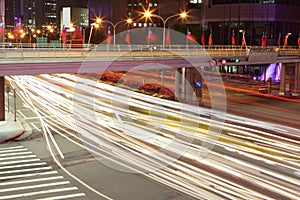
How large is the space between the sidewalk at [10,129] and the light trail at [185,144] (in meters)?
2.03

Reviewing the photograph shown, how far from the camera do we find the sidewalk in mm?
27078

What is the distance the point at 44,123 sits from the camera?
31.8 m

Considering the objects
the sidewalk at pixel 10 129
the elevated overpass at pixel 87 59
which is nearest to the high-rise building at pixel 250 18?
the elevated overpass at pixel 87 59

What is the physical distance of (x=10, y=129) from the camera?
96.8ft

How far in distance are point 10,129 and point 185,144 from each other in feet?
41.7

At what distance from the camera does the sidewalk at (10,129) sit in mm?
27078

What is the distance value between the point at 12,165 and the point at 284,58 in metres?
40.5

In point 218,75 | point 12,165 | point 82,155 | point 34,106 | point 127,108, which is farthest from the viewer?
point 218,75

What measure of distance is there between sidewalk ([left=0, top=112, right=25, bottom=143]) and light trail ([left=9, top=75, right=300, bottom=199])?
2026mm

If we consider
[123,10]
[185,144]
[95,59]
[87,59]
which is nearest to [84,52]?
[95,59]

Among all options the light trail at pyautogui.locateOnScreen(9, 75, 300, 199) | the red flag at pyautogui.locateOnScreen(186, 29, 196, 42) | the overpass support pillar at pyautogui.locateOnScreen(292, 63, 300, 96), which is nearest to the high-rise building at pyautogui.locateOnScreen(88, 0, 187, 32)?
the red flag at pyautogui.locateOnScreen(186, 29, 196, 42)

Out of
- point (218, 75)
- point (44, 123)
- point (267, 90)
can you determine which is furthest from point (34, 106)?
point (218, 75)

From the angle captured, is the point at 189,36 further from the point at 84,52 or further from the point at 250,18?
the point at 84,52

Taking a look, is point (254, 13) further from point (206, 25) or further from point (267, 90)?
point (267, 90)
